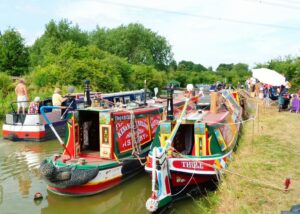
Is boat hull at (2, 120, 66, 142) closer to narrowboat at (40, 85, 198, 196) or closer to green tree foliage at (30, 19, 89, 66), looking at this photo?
narrowboat at (40, 85, 198, 196)

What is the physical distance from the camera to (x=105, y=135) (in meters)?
9.23

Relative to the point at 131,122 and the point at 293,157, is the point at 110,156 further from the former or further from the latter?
the point at 293,157

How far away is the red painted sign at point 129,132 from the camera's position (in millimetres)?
9594

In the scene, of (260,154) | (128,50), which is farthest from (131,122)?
(128,50)

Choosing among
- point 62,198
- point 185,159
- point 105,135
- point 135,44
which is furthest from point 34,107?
point 135,44

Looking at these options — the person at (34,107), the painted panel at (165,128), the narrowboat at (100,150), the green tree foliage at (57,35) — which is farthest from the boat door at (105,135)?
the green tree foliage at (57,35)

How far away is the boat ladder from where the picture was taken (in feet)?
33.0

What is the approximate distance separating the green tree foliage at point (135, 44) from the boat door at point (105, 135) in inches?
1826

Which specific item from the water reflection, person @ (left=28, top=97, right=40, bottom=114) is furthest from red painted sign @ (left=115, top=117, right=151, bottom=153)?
person @ (left=28, top=97, right=40, bottom=114)

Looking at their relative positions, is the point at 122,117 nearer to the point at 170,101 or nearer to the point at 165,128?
the point at 165,128

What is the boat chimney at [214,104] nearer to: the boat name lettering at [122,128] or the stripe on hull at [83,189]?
the boat name lettering at [122,128]

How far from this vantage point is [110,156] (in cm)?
923

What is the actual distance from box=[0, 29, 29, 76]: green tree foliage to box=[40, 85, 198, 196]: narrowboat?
2369 cm

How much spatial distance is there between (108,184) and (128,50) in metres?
49.8
